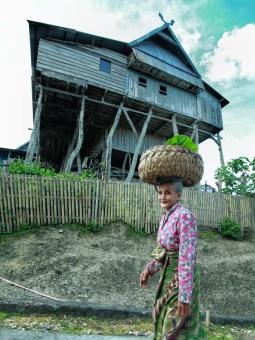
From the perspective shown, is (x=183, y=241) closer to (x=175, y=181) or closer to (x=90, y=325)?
(x=175, y=181)

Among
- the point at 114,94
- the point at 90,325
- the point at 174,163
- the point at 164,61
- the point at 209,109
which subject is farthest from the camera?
the point at 209,109

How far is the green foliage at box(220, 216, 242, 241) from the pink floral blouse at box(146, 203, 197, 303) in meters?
7.59

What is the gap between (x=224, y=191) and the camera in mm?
10078

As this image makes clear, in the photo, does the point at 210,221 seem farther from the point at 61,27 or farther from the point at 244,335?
the point at 61,27

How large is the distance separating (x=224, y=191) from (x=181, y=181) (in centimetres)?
848

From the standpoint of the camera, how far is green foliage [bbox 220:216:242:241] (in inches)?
348

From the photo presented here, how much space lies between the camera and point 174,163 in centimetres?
222

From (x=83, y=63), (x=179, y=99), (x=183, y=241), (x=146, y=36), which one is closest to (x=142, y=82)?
(x=179, y=99)

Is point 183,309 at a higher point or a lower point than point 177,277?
lower

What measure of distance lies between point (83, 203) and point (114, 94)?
7.63m

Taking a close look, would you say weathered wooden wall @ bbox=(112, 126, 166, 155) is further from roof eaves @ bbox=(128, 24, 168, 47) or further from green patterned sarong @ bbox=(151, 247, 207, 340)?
green patterned sarong @ bbox=(151, 247, 207, 340)

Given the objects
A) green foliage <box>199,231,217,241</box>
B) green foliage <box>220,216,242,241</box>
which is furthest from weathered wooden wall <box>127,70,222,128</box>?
green foliage <box>199,231,217,241</box>

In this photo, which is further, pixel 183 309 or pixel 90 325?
pixel 90 325

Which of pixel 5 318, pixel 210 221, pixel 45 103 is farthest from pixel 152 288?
pixel 45 103
